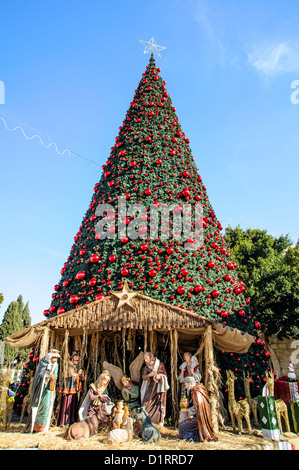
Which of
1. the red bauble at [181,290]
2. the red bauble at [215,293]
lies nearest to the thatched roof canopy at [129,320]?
the red bauble at [181,290]

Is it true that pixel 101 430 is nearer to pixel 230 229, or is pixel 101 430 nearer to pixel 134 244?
pixel 134 244

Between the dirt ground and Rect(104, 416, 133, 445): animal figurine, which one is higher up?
Rect(104, 416, 133, 445): animal figurine

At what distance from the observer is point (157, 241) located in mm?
9047

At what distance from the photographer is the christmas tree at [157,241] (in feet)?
27.7

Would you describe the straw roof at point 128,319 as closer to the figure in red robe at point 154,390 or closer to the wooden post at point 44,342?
the wooden post at point 44,342

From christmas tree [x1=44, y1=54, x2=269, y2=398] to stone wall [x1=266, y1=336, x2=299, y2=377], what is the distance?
707 cm

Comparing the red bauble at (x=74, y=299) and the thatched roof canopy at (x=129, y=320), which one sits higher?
the red bauble at (x=74, y=299)

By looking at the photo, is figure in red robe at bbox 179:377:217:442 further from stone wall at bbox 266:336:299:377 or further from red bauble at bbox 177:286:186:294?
stone wall at bbox 266:336:299:377

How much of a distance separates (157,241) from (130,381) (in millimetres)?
3765

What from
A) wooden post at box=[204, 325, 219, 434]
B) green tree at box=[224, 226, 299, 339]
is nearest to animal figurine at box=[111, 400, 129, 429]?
wooden post at box=[204, 325, 219, 434]

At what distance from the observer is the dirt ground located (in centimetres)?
524

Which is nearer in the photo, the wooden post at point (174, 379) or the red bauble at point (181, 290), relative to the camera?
the wooden post at point (174, 379)

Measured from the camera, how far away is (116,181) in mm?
10148

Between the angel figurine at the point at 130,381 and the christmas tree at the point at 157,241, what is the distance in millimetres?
1744
